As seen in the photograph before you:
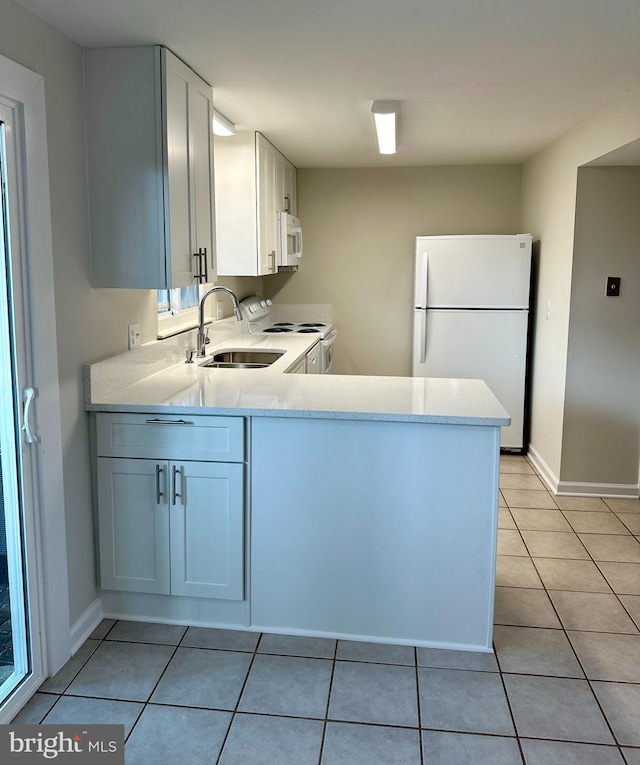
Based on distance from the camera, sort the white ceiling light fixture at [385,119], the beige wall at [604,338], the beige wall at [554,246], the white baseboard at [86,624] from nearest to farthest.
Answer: the white baseboard at [86,624], the white ceiling light fixture at [385,119], the beige wall at [554,246], the beige wall at [604,338]

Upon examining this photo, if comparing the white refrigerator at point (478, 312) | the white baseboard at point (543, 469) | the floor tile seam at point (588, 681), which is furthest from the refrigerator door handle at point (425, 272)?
the floor tile seam at point (588, 681)

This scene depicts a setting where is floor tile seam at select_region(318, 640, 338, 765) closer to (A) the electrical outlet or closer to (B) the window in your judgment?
(A) the electrical outlet

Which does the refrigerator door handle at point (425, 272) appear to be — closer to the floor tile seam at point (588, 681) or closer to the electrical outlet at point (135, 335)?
the electrical outlet at point (135, 335)

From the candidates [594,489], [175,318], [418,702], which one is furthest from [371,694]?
[594,489]

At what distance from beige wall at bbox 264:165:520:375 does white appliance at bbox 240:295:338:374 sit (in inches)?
10.7

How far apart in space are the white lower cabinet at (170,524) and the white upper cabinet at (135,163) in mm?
Result: 607

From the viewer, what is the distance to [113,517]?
9.02 ft

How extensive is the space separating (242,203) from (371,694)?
2.98m

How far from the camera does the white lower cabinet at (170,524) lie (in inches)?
105

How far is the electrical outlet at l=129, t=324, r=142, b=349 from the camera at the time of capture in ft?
10.1

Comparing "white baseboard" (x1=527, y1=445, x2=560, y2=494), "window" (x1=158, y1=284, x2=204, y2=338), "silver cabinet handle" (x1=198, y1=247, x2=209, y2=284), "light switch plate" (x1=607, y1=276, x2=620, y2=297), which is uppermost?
"silver cabinet handle" (x1=198, y1=247, x2=209, y2=284)

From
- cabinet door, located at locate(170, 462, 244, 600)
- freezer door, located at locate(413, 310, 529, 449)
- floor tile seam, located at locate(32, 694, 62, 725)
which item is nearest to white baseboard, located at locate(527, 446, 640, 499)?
freezer door, located at locate(413, 310, 529, 449)

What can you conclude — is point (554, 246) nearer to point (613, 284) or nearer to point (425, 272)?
point (613, 284)

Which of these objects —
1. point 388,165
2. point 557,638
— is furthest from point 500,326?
point 557,638
